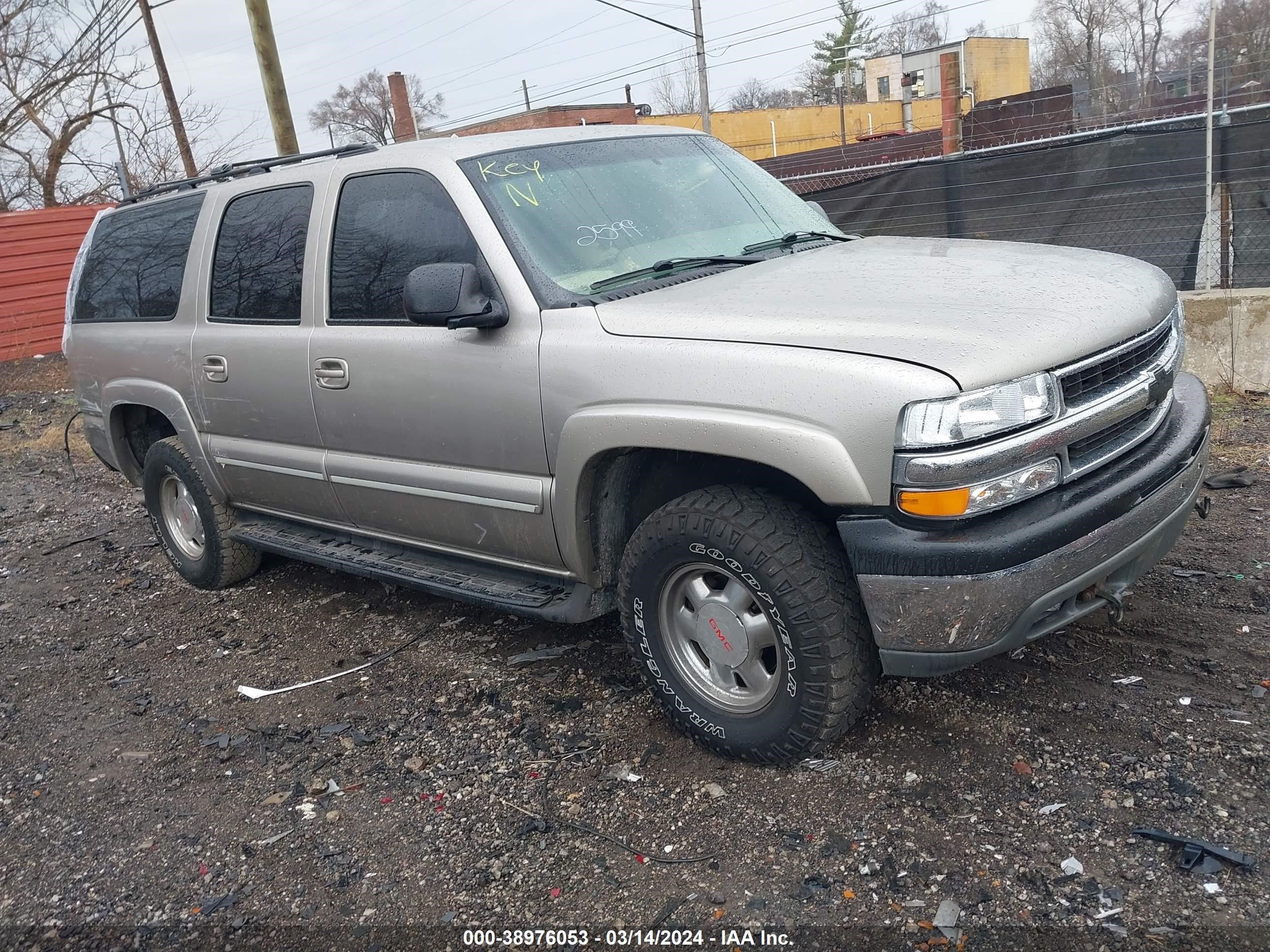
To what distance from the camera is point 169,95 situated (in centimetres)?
1970

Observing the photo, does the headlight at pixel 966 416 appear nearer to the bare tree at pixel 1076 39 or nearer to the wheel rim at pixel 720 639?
the wheel rim at pixel 720 639

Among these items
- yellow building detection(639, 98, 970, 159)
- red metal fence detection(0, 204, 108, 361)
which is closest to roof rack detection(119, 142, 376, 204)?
red metal fence detection(0, 204, 108, 361)

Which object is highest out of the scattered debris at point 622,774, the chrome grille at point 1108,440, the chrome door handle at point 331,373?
the chrome door handle at point 331,373

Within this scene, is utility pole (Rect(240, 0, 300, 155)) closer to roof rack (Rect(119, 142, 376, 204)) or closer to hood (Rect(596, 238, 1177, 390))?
roof rack (Rect(119, 142, 376, 204))

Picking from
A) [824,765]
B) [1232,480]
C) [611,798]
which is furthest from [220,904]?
[1232,480]

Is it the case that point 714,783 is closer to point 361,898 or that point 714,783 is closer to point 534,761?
point 534,761

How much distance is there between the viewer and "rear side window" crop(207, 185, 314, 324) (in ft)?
14.0

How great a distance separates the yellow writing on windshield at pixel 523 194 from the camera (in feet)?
11.9

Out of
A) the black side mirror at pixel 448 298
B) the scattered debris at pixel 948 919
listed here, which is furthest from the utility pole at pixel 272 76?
the scattered debris at pixel 948 919

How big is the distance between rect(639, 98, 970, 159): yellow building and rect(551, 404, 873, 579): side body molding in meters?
34.2

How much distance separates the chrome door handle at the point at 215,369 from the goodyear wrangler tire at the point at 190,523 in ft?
1.93

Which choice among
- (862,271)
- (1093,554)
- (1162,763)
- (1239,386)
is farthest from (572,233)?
(1239,386)

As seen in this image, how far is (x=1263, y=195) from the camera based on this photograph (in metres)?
6.98

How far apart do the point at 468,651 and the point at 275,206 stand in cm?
210
